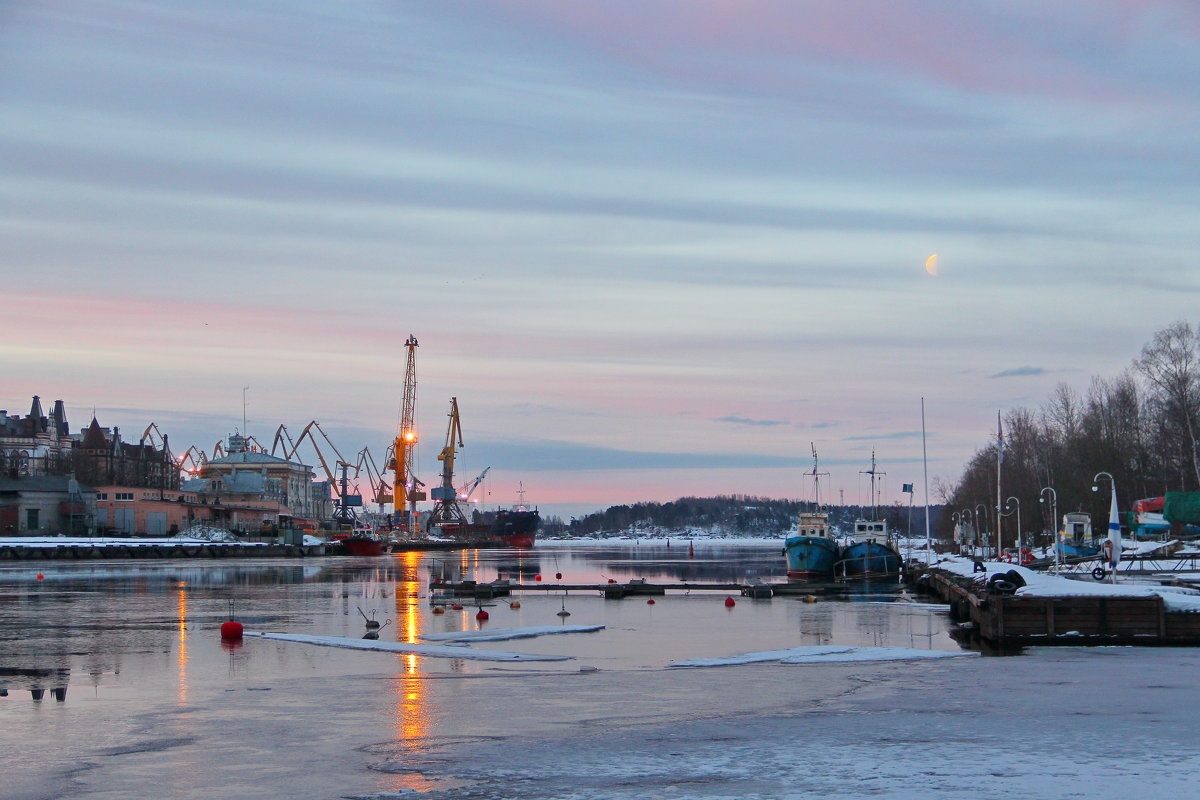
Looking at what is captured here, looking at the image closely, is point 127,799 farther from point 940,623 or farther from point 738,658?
point 940,623

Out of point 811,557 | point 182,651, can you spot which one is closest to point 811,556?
point 811,557

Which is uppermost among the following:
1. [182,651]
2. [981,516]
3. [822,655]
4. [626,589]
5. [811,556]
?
[981,516]

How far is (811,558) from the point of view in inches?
3841

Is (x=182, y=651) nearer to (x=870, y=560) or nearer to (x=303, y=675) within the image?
(x=303, y=675)

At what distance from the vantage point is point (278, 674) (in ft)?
105

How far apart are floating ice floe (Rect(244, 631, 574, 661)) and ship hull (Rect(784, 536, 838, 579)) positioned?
6166cm

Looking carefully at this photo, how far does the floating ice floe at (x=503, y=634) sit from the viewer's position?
137ft

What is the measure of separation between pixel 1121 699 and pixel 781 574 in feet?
287

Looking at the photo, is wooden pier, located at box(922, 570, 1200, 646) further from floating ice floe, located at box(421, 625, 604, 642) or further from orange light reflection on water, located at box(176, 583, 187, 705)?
orange light reflection on water, located at box(176, 583, 187, 705)

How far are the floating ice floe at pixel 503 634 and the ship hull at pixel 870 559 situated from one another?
171 feet

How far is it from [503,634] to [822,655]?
12.6 meters

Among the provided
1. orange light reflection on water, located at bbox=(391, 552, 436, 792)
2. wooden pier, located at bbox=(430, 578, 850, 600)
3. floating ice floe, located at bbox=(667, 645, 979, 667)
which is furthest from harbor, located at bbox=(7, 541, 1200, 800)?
wooden pier, located at bbox=(430, 578, 850, 600)

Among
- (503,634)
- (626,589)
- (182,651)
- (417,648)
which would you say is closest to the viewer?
(182,651)

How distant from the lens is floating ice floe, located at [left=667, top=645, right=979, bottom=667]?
3494 cm
